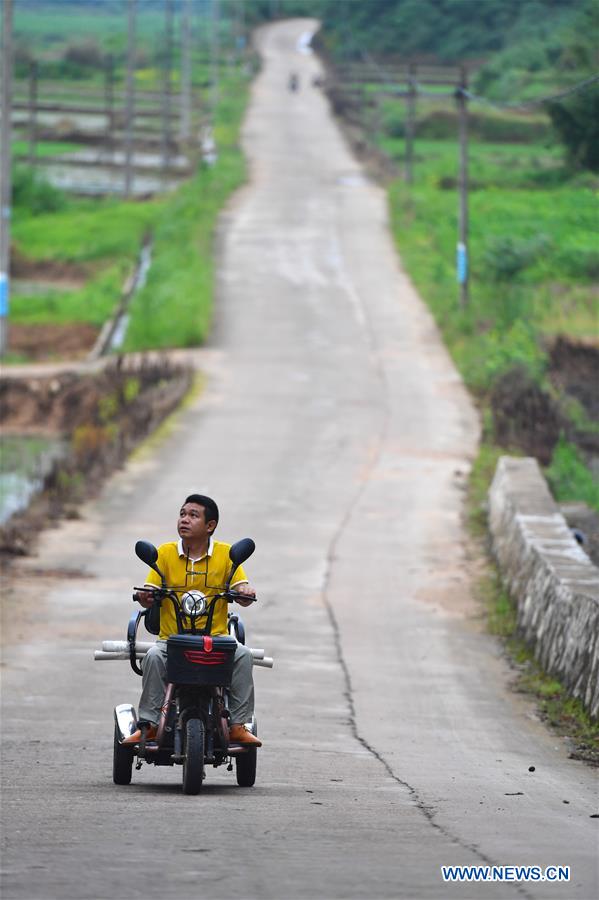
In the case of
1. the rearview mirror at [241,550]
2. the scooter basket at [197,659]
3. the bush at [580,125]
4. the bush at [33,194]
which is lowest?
the bush at [33,194]

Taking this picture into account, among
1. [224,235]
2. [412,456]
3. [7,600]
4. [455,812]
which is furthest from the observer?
[224,235]

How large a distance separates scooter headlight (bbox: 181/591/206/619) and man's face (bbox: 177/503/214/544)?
33 cm

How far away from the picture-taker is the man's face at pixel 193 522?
9.12 meters

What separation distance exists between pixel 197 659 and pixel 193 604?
41cm

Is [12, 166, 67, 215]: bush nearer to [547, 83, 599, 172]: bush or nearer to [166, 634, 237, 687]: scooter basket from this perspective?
[547, 83, 599, 172]: bush

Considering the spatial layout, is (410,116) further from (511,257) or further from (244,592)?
(244,592)

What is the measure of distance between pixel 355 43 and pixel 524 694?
9980 centimetres

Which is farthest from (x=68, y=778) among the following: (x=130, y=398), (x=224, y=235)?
(x=224, y=235)

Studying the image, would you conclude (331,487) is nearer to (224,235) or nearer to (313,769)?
(313,769)

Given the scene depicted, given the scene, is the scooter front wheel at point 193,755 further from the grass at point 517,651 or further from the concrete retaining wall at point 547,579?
the concrete retaining wall at point 547,579

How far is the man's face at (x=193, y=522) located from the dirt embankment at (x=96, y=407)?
1618cm

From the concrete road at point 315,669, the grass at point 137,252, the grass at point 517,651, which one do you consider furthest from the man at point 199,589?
the grass at point 137,252

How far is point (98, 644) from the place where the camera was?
1633cm

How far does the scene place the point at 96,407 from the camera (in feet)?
107
